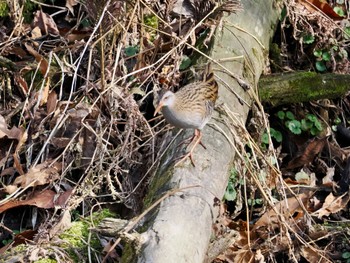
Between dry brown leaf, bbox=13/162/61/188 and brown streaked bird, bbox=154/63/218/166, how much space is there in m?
1.07

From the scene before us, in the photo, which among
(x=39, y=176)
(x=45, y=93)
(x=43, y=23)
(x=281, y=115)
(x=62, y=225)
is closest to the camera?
(x=62, y=225)

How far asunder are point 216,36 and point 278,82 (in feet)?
2.16

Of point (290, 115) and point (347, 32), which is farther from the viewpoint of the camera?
point (347, 32)

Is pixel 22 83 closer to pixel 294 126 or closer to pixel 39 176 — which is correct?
pixel 39 176

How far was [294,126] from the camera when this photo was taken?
20.2 ft

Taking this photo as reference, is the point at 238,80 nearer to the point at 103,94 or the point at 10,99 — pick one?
the point at 103,94

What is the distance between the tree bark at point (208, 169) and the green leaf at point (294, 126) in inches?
24.0

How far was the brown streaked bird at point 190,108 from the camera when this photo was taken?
4719 mm

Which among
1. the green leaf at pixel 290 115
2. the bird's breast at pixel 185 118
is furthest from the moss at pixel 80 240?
the green leaf at pixel 290 115

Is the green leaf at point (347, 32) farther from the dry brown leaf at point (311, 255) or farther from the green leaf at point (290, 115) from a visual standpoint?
the dry brown leaf at point (311, 255)

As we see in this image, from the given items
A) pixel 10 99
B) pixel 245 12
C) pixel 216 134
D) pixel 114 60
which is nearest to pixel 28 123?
pixel 10 99

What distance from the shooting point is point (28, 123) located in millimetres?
5672

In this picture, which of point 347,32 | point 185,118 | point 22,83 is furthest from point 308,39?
point 22,83

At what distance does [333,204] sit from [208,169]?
5.10ft
